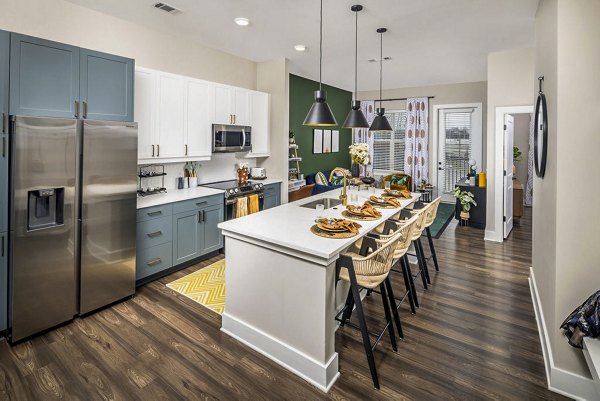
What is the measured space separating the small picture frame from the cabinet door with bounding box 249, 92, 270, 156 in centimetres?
224

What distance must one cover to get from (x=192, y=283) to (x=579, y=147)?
11.3 feet

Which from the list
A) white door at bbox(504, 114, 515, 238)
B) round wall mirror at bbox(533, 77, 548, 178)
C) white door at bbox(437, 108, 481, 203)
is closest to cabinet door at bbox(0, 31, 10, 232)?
round wall mirror at bbox(533, 77, 548, 178)

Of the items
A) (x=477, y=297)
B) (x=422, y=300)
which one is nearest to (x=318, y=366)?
(x=422, y=300)

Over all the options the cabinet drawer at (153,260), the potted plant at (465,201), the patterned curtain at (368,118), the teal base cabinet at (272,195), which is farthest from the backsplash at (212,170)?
the patterned curtain at (368,118)

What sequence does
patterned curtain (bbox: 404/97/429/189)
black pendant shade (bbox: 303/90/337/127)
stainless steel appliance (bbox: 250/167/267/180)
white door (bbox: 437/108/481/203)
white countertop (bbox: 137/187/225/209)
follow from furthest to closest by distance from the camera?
1. patterned curtain (bbox: 404/97/429/189)
2. white door (bbox: 437/108/481/203)
3. stainless steel appliance (bbox: 250/167/267/180)
4. white countertop (bbox: 137/187/225/209)
5. black pendant shade (bbox: 303/90/337/127)

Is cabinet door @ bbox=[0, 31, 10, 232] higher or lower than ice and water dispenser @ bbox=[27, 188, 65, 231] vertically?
higher

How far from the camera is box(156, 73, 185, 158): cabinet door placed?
3865mm

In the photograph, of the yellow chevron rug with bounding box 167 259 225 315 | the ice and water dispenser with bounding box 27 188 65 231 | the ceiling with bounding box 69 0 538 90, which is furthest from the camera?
the ceiling with bounding box 69 0 538 90

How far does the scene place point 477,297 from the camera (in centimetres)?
327

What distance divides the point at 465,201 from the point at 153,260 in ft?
16.5

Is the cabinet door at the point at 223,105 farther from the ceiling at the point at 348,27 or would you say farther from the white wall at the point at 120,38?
the ceiling at the point at 348,27

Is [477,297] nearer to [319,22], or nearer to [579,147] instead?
[579,147]

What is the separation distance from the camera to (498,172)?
5.04 m

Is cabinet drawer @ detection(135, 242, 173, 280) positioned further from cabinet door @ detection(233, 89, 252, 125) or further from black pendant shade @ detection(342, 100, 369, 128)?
black pendant shade @ detection(342, 100, 369, 128)
